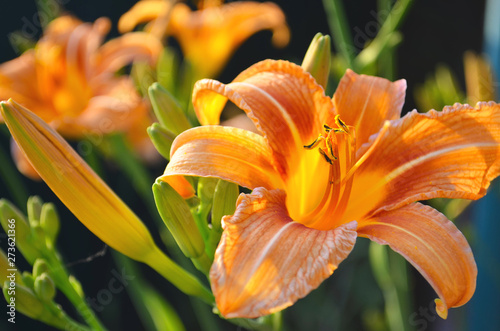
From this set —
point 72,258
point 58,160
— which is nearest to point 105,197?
point 58,160

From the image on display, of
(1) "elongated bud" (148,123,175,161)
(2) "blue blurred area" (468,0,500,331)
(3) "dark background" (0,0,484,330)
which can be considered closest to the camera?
(1) "elongated bud" (148,123,175,161)

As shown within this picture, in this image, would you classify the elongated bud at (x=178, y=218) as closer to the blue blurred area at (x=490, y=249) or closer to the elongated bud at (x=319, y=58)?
the elongated bud at (x=319, y=58)

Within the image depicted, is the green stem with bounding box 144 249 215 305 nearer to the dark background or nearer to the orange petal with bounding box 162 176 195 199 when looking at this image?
the orange petal with bounding box 162 176 195 199

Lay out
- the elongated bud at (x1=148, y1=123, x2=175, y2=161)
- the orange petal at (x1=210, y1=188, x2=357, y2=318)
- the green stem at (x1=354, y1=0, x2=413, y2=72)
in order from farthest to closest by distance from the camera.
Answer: the green stem at (x1=354, y1=0, x2=413, y2=72), the elongated bud at (x1=148, y1=123, x2=175, y2=161), the orange petal at (x1=210, y1=188, x2=357, y2=318)

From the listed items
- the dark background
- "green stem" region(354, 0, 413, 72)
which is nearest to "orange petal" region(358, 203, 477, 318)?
"green stem" region(354, 0, 413, 72)

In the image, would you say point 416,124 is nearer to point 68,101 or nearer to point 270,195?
point 270,195

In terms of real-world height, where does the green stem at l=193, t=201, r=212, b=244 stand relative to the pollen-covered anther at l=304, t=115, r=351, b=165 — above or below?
below

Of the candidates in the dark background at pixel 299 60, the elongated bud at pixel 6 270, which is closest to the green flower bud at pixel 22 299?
the elongated bud at pixel 6 270
